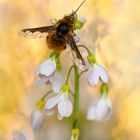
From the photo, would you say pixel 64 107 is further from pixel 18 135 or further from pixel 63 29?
pixel 18 135

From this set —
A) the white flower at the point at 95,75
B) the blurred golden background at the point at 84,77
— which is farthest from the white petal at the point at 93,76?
the blurred golden background at the point at 84,77

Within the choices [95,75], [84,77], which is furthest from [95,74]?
[84,77]

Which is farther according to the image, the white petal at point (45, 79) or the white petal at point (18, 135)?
the white petal at point (18, 135)

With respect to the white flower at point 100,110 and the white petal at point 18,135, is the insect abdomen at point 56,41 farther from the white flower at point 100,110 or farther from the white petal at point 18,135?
the white petal at point 18,135

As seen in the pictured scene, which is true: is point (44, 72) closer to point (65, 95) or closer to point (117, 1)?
point (65, 95)

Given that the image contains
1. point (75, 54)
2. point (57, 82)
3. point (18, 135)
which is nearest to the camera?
point (75, 54)

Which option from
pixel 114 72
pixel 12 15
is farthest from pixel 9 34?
pixel 114 72
